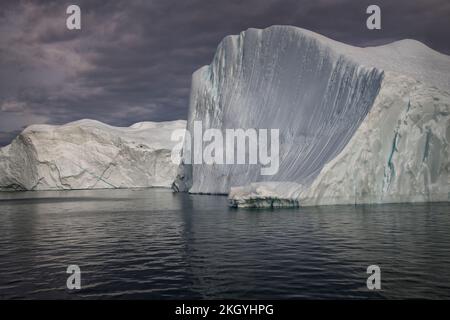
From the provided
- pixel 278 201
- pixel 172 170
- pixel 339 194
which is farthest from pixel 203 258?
pixel 172 170

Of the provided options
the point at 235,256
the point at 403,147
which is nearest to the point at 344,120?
the point at 403,147

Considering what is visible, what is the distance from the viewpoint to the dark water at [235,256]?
9391mm

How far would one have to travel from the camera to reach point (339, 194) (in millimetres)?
28094

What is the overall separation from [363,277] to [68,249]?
9898 millimetres

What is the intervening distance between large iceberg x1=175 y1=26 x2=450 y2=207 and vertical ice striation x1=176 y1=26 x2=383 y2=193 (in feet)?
0.35

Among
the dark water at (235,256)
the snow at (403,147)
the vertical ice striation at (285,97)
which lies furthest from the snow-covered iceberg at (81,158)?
the dark water at (235,256)

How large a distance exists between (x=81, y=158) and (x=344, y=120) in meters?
62.8

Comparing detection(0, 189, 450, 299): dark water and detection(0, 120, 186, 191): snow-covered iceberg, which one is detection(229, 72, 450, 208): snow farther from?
detection(0, 120, 186, 191): snow-covered iceberg

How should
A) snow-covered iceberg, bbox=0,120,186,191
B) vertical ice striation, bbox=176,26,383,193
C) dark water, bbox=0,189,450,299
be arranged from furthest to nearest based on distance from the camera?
snow-covered iceberg, bbox=0,120,186,191 < vertical ice striation, bbox=176,26,383,193 < dark water, bbox=0,189,450,299

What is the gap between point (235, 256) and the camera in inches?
512

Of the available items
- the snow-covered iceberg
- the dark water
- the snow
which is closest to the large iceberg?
the snow

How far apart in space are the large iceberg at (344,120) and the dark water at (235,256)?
5806mm

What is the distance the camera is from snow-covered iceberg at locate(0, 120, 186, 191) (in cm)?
8088
